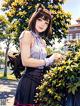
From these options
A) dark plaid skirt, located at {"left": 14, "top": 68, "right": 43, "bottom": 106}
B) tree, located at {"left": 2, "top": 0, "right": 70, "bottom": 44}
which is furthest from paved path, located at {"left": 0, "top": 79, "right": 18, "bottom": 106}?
dark plaid skirt, located at {"left": 14, "top": 68, "right": 43, "bottom": 106}

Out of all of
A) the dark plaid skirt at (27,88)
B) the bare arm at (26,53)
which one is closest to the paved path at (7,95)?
the dark plaid skirt at (27,88)

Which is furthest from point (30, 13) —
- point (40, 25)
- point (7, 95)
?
point (40, 25)

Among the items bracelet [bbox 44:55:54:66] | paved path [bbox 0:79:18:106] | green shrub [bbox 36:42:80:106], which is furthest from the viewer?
paved path [bbox 0:79:18:106]

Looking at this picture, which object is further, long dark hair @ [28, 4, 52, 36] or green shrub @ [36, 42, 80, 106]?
long dark hair @ [28, 4, 52, 36]

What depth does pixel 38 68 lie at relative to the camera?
342 centimetres

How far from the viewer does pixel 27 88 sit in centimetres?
336

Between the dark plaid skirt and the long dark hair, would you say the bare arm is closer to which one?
the dark plaid skirt

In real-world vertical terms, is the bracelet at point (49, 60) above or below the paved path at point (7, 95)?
above

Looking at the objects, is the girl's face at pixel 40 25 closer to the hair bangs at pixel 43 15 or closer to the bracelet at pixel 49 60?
the hair bangs at pixel 43 15

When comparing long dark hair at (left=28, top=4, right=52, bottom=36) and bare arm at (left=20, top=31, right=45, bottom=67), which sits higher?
long dark hair at (left=28, top=4, right=52, bottom=36)

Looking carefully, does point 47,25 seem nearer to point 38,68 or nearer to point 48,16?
point 48,16

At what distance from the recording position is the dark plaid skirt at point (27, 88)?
3.36 metres

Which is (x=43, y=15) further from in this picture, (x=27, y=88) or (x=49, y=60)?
(x=27, y=88)

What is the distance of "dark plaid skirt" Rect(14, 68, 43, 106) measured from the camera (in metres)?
3.36
